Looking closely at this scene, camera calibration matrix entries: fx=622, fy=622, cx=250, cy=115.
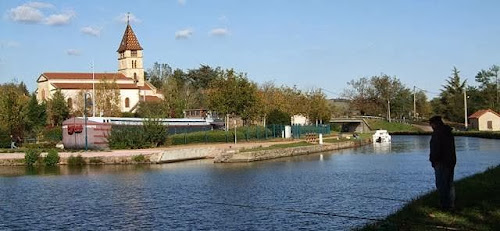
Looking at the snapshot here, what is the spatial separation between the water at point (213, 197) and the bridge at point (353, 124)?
2868 inches

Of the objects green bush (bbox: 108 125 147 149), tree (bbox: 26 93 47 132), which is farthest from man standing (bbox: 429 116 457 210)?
tree (bbox: 26 93 47 132)

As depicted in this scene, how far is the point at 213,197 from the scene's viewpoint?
74.3ft

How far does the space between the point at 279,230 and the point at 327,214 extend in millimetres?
2614

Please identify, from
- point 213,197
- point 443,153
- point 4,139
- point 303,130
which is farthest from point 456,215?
point 303,130

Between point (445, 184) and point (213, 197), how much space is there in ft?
34.9

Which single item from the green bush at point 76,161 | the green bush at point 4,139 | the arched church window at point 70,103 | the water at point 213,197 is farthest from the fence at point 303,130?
the arched church window at point 70,103

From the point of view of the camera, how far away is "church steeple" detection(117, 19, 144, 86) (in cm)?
12033

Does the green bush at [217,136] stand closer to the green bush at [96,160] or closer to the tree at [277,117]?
the tree at [277,117]

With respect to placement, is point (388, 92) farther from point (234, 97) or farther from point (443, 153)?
point (443, 153)

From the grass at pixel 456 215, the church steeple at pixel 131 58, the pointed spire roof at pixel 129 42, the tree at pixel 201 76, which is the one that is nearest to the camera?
the grass at pixel 456 215

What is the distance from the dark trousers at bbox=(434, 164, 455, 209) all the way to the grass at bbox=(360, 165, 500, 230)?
225 millimetres

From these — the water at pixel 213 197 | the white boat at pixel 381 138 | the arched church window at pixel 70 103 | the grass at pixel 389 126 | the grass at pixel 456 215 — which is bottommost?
the water at pixel 213 197

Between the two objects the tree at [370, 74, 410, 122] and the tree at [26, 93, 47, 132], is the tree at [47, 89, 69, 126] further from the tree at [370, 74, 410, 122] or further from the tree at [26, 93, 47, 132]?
the tree at [370, 74, 410, 122]

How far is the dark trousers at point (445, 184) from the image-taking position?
44.8 feet
